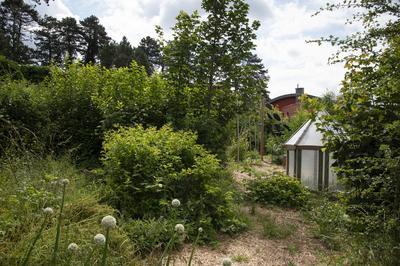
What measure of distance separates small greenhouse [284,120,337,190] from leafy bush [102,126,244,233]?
269cm

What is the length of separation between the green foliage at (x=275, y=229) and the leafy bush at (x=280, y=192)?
96 cm

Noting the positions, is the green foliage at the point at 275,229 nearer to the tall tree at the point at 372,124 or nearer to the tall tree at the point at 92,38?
the tall tree at the point at 372,124

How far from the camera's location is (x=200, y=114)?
6.94 metres

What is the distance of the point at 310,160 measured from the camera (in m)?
6.77

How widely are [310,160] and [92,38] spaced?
3247 centimetres

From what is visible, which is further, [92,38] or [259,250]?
[92,38]

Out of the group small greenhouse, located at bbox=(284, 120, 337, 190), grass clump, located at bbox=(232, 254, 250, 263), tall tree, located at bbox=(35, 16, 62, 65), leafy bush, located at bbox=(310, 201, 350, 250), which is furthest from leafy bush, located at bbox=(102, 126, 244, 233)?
tall tree, located at bbox=(35, 16, 62, 65)

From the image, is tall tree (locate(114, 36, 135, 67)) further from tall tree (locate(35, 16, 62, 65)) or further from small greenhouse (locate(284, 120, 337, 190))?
small greenhouse (locate(284, 120, 337, 190))

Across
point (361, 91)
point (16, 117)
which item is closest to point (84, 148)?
point (16, 117)

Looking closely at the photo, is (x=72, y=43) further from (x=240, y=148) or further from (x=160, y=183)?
(x=160, y=183)

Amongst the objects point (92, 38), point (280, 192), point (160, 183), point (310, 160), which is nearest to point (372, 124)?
point (160, 183)

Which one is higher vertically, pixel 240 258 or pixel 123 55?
pixel 123 55

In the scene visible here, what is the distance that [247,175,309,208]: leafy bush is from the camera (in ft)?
18.7

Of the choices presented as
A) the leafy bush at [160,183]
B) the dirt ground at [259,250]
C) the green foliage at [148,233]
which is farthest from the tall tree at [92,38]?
the green foliage at [148,233]
